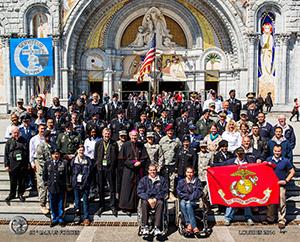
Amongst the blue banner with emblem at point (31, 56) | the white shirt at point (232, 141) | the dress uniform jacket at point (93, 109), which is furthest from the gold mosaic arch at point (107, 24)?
the white shirt at point (232, 141)

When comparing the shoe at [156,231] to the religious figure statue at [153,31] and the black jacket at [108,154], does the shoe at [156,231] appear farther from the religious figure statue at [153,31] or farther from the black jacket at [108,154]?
the religious figure statue at [153,31]

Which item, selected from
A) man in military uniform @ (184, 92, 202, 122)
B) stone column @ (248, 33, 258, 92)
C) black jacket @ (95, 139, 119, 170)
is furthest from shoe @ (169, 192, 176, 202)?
stone column @ (248, 33, 258, 92)

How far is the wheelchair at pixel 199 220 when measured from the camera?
723 cm

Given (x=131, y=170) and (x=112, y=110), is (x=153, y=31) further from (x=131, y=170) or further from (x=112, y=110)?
(x=131, y=170)

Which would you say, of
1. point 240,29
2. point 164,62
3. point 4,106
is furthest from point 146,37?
point 4,106

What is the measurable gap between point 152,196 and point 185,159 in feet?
4.30

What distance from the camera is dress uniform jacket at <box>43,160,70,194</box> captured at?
758cm

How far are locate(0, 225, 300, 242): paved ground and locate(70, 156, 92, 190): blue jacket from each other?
3.28 ft

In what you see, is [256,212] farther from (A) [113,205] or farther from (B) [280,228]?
(A) [113,205]

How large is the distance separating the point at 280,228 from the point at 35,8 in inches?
755

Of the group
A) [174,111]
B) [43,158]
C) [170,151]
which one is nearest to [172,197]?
[170,151]

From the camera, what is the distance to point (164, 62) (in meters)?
23.5

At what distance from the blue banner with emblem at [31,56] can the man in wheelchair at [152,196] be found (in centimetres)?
1519

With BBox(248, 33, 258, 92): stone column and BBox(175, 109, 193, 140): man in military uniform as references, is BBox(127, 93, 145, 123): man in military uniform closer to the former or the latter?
BBox(175, 109, 193, 140): man in military uniform
